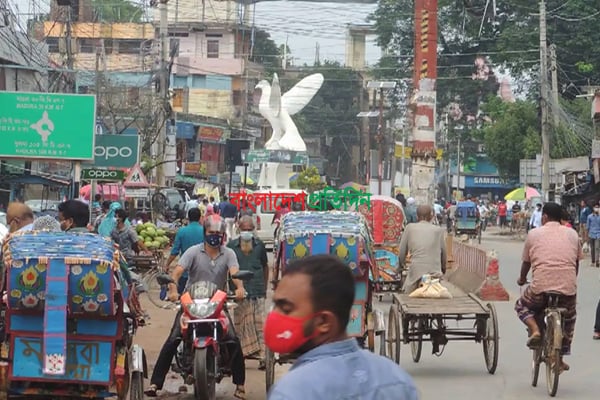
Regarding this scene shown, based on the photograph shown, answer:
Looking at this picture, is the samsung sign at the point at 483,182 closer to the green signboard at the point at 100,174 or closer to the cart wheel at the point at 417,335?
the green signboard at the point at 100,174

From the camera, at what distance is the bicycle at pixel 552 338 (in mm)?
10906

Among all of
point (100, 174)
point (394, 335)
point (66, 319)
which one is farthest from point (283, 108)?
point (66, 319)

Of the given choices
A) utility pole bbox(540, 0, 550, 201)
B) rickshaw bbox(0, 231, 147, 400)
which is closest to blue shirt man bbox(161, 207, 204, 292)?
rickshaw bbox(0, 231, 147, 400)

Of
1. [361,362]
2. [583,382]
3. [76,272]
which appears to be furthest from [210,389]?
[361,362]

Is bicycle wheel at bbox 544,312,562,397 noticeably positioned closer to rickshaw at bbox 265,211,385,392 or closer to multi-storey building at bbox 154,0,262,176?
rickshaw at bbox 265,211,385,392

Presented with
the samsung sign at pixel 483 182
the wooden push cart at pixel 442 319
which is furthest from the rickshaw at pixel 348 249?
the samsung sign at pixel 483 182

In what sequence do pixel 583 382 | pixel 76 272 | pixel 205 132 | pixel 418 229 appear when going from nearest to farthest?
pixel 76 272 < pixel 583 382 < pixel 418 229 < pixel 205 132

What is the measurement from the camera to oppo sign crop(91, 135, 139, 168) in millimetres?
29047

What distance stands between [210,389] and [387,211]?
15.2m

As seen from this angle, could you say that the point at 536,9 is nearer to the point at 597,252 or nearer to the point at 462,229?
the point at 462,229

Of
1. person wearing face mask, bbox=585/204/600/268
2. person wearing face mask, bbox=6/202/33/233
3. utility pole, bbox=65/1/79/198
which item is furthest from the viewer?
person wearing face mask, bbox=585/204/600/268

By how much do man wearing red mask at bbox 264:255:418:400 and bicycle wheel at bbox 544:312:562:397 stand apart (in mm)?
7579

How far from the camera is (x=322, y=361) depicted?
341 cm

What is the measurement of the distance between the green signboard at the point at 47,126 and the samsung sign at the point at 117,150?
15.0ft
